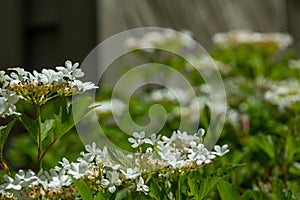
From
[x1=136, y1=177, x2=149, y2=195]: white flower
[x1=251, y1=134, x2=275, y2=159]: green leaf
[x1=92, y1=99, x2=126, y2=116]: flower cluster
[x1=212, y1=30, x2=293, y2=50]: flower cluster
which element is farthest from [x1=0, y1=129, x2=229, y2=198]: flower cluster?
[x1=212, y1=30, x2=293, y2=50]: flower cluster

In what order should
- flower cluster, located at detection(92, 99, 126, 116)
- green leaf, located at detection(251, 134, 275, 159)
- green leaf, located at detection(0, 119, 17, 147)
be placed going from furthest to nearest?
flower cluster, located at detection(92, 99, 126, 116) < green leaf, located at detection(251, 134, 275, 159) < green leaf, located at detection(0, 119, 17, 147)

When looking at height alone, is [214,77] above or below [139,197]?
below

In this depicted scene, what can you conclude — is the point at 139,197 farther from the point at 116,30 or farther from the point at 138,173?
the point at 116,30

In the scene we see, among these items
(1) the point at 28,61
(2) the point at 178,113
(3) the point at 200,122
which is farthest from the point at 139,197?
(1) the point at 28,61

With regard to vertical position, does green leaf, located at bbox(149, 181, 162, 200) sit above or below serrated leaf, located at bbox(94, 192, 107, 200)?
below

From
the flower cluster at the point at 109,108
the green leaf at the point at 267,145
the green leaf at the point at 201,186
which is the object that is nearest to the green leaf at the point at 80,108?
the green leaf at the point at 201,186

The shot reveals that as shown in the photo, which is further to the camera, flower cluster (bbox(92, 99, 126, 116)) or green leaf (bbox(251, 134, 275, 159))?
flower cluster (bbox(92, 99, 126, 116))

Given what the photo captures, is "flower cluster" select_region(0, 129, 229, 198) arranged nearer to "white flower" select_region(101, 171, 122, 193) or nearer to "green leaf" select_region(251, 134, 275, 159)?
"white flower" select_region(101, 171, 122, 193)
